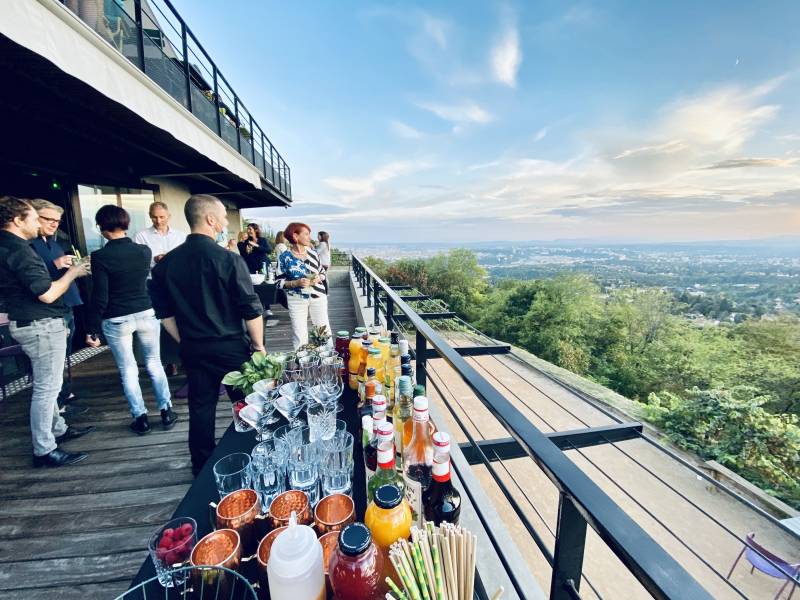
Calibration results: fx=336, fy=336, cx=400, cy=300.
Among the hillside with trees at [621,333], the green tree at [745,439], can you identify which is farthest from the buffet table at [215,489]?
the hillside with trees at [621,333]

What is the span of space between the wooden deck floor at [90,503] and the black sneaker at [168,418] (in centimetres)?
5

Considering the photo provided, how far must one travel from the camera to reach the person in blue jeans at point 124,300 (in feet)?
7.61

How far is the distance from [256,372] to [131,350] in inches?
61.9

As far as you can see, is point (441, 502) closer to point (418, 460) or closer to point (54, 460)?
point (418, 460)

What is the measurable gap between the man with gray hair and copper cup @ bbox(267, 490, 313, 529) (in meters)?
2.41

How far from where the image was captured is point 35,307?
2084 mm

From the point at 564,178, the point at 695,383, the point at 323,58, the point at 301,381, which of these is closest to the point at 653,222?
the point at 564,178

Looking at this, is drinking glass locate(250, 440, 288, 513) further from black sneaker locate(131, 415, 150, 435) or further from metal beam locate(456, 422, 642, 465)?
metal beam locate(456, 422, 642, 465)

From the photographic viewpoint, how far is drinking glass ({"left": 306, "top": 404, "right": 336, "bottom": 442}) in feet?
4.22

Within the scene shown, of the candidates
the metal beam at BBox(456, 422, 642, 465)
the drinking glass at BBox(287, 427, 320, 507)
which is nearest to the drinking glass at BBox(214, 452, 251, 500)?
the drinking glass at BBox(287, 427, 320, 507)

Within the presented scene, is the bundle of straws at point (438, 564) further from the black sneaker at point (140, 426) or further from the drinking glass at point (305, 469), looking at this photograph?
the black sneaker at point (140, 426)

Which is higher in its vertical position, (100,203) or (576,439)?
(100,203)

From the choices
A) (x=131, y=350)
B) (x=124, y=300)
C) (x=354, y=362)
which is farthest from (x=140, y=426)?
(x=354, y=362)

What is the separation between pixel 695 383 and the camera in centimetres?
1973
